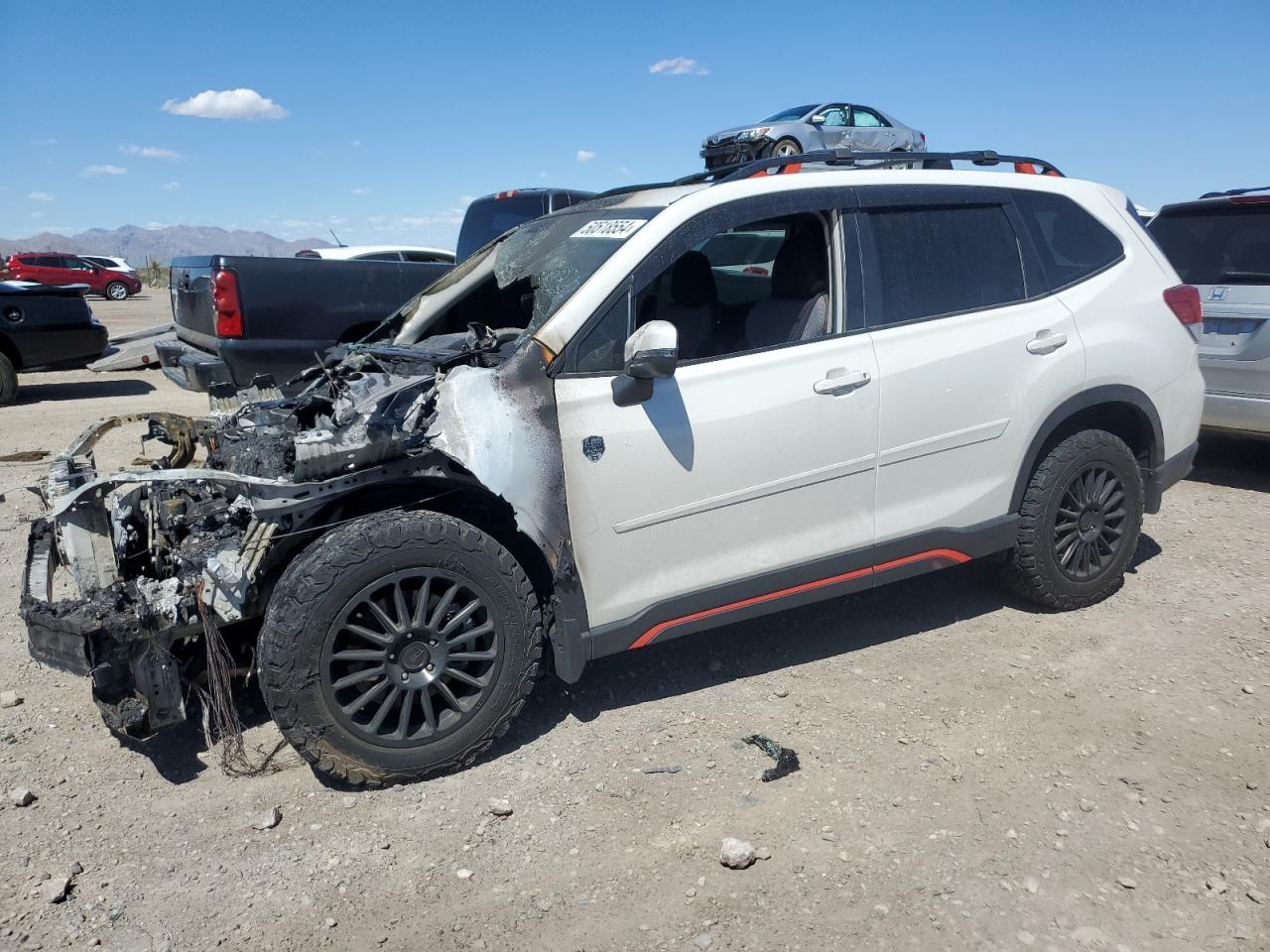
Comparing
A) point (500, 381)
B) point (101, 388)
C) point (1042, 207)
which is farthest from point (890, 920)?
point (101, 388)

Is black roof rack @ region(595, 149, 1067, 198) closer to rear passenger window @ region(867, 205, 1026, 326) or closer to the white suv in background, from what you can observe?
rear passenger window @ region(867, 205, 1026, 326)

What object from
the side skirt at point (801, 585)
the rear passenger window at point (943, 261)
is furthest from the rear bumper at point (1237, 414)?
the side skirt at point (801, 585)

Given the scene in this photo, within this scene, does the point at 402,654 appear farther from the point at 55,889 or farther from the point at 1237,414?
the point at 1237,414

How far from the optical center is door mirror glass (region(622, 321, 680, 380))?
315 centimetres

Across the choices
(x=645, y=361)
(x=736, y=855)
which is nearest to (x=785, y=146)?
(x=645, y=361)

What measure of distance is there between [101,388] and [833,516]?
11809 mm

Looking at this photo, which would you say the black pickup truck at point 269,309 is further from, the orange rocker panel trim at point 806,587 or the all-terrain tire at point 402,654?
the orange rocker panel trim at point 806,587

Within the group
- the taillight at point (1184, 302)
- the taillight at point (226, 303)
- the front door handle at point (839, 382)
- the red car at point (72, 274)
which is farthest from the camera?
the red car at point (72, 274)

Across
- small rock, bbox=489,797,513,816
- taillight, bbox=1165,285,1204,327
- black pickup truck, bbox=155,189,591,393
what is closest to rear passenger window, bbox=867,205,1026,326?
taillight, bbox=1165,285,1204,327

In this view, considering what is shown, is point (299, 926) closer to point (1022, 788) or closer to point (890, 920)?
point (890, 920)

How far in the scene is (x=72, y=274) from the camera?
1303 inches

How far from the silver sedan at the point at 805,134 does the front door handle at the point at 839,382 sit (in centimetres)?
1274

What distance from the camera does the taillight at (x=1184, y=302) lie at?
455 cm

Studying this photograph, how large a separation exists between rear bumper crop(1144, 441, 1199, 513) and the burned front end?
10.4 ft
